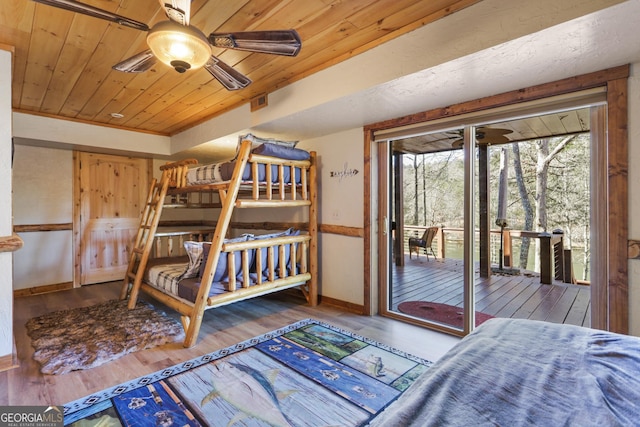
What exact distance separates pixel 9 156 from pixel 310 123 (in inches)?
97.6

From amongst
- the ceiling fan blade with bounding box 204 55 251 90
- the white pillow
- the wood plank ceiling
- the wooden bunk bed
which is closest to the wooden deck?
the wooden bunk bed

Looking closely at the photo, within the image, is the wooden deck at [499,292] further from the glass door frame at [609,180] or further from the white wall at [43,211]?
the white wall at [43,211]

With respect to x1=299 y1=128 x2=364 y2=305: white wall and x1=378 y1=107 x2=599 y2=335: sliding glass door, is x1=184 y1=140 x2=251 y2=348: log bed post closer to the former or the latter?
x1=299 y1=128 x2=364 y2=305: white wall

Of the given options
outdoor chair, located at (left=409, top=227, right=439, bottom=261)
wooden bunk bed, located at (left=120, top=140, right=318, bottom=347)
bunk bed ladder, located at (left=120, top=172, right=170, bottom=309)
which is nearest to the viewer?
wooden bunk bed, located at (left=120, top=140, right=318, bottom=347)

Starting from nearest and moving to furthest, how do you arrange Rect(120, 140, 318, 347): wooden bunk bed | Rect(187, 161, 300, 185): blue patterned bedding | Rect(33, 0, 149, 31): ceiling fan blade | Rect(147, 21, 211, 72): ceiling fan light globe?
Rect(33, 0, 149, 31): ceiling fan blade
Rect(147, 21, 211, 72): ceiling fan light globe
Rect(120, 140, 318, 347): wooden bunk bed
Rect(187, 161, 300, 185): blue patterned bedding

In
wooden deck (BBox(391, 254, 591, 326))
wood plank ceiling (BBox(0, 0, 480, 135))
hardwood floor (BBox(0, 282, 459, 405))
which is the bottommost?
hardwood floor (BBox(0, 282, 459, 405))

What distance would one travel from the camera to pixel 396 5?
1.73 metres

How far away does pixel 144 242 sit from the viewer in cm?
375

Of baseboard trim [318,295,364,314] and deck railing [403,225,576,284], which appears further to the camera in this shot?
baseboard trim [318,295,364,314]

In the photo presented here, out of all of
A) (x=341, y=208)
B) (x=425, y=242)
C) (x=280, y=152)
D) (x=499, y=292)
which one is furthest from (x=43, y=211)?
(x=499, y=292)

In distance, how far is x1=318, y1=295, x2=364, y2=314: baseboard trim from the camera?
3326mm

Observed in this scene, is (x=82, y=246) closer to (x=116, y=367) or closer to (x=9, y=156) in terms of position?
(x=9, y=156)

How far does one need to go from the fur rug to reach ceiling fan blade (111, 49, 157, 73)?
6.94 ft

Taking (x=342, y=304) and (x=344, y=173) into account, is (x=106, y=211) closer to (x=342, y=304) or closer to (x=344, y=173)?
(x=344, y=173)
